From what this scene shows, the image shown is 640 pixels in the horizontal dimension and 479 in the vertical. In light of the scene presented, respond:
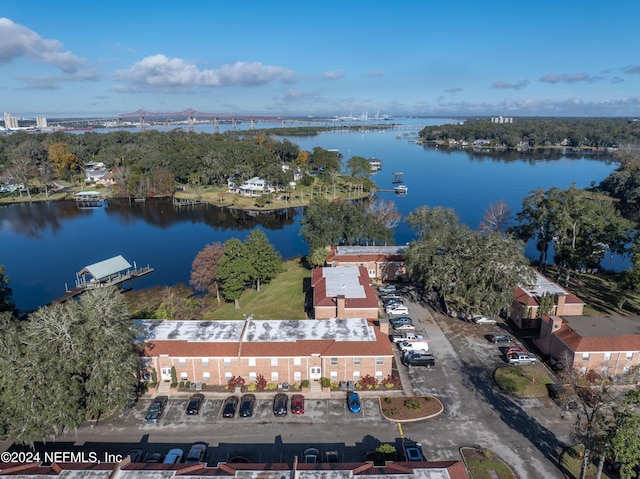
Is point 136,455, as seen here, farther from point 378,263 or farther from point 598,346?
point 378,263

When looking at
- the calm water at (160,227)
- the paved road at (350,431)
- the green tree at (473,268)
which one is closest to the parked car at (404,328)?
the green tree at (473,268)

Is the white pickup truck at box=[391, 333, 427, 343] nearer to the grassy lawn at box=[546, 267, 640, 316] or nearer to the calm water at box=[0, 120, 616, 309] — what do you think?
the grassy lawn at box=[546, 267, 640, 316]

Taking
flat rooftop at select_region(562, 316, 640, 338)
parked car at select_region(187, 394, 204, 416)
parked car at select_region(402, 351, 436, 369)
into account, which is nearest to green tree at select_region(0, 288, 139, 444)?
parked car at select_region(187, 394, 204, 416)

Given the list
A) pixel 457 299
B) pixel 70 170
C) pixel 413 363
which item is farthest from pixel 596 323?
pixel 70 170

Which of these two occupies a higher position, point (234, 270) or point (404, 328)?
point (234, 270)

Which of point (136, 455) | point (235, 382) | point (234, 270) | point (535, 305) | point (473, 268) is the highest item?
point (473, 268)

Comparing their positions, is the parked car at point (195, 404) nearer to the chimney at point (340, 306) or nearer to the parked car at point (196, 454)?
the parked car at point (196, 454)

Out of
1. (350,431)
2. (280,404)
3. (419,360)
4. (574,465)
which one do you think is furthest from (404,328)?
(574,465)
